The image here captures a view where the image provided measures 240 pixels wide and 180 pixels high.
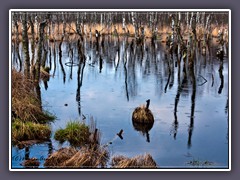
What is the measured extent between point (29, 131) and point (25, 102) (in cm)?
31

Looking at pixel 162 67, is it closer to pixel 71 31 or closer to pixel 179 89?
pixel 179 89

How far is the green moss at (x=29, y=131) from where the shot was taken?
1038cm

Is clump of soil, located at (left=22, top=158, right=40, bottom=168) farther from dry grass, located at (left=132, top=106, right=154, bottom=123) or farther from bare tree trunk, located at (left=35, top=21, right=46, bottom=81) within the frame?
dry grass, located at (left=132, top=106, right=154, bottom=123)

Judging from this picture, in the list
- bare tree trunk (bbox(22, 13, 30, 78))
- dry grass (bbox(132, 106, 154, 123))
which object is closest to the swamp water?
dry grass (bbox(132, 106, 154, 123))

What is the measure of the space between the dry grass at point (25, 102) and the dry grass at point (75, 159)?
1.27 feet

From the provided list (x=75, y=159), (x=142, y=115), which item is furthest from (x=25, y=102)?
(x=142, y=115)

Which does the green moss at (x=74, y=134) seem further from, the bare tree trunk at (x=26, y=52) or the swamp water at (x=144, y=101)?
the bare tree trunk at (x=26, y=52)

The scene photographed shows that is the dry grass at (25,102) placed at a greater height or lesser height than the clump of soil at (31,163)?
greater

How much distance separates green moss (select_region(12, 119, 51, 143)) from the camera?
10375 millimetres

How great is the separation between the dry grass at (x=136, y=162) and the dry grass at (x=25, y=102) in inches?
32.3

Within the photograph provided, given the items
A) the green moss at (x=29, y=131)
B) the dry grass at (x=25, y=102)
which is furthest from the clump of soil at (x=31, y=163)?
the dry grass at (x=25, y=102)

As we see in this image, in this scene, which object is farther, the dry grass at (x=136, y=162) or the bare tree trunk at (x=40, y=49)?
the bare tree trunk at (x=40, y=49)

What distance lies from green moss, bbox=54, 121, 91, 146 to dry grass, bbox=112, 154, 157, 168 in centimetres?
41

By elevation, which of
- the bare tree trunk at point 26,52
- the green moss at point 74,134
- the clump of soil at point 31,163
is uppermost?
the bare tree trunk at point 26,52
